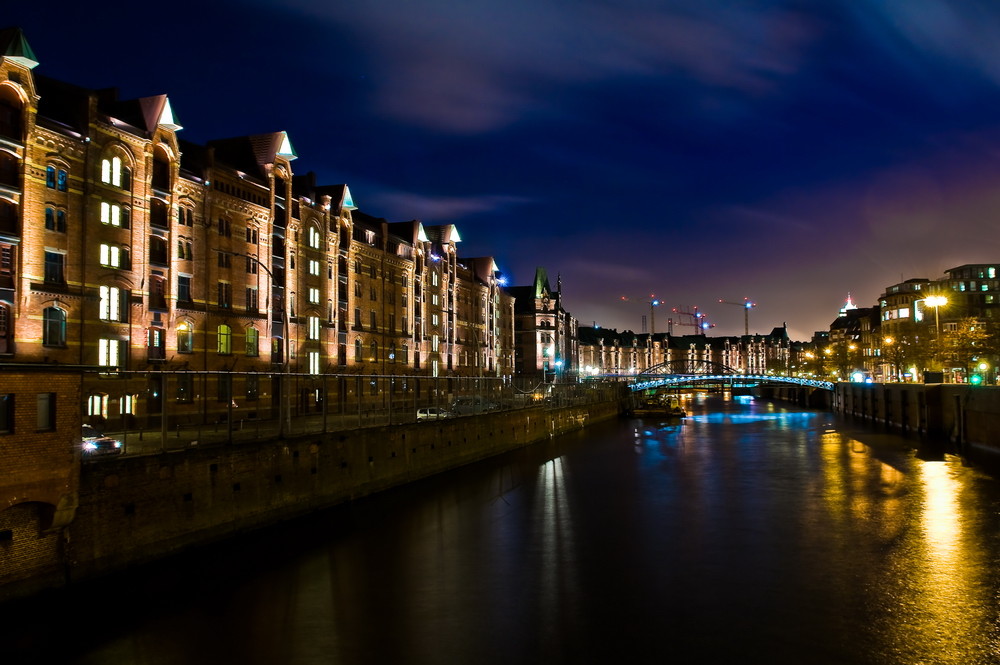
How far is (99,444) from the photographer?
21297mm

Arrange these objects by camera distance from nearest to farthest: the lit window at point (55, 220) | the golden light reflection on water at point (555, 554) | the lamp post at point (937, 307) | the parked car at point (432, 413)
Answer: the golden light reflection on water at point (555, 554) → the lit window at point (55, 220) → the parked car at point (432, 413) → the lamp post at point (937, 307)

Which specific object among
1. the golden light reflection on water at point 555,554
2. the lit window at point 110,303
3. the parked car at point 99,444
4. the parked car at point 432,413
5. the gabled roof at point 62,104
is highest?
the gabled roof at point 62,104

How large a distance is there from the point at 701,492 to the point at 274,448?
70.6 feet

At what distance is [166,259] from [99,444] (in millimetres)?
26492

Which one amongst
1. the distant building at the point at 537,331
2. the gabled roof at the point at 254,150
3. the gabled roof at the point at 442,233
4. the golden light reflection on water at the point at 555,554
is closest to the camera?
the golden light reflection on water at the point at 555,554

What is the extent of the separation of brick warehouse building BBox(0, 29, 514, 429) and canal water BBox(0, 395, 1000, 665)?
5.85 m

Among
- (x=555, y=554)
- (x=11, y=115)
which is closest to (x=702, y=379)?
(x=555, y=554)

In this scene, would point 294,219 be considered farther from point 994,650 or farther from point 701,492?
point 994,650

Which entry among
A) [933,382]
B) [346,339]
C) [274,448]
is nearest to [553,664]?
[274,448]

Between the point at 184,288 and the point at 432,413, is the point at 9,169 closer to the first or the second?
the point at 184,288

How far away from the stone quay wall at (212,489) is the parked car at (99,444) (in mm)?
1210

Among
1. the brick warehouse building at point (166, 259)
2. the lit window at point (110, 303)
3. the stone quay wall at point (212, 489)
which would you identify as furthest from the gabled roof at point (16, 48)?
the stone quay wall at point (212, 489)

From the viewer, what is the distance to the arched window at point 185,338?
4631 cm

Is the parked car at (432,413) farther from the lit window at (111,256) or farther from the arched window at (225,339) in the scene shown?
the lit window at (111,256)
